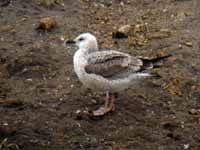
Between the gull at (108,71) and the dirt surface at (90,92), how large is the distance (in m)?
0.31

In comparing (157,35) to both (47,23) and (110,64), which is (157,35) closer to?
(47,23)

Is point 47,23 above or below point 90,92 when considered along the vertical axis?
above

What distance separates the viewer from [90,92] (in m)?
7.32

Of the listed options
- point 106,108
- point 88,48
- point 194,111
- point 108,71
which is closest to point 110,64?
point 108,71

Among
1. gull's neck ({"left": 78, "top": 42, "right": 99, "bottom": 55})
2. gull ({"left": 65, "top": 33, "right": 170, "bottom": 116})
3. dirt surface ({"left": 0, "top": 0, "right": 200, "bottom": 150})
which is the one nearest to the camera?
dirt surface ({"left": 0, "top": 0, "right": 200, "bottom": 150})

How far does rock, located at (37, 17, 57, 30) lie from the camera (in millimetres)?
8828

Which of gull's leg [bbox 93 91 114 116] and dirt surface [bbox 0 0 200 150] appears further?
gull's leg [bbox 93 91 114 116]

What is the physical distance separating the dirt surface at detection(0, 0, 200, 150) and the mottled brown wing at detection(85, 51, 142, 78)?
0.50m

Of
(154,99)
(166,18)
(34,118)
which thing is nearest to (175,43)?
(166,18)

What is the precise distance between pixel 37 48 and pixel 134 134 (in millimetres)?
2507

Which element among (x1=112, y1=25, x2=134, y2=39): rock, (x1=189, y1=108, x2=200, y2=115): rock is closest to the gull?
(x1=189, y1=108, x2=200, y2=115): rock

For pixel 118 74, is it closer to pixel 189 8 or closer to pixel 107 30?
pixel 107 30

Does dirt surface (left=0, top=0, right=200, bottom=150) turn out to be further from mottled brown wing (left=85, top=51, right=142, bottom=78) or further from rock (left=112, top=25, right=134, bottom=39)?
mottled brown wing (left=85, top=51, right=142, bottom=78)

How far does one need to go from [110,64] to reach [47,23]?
242cm
